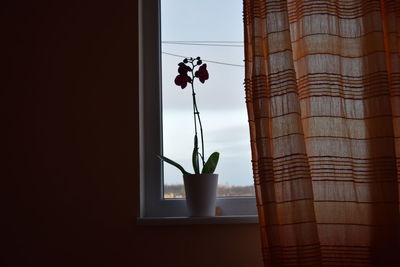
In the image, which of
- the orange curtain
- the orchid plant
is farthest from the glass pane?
the orange curtain

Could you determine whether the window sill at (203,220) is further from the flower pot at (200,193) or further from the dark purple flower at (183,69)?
the dark purple flower at (183,69)

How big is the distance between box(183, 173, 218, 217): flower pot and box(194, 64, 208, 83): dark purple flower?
377 millimetres

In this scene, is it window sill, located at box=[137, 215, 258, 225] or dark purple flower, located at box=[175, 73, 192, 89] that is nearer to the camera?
window sill, located at box=[137, 215, 258, 225]

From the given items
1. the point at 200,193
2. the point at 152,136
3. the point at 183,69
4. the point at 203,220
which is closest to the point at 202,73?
the point at 183,69

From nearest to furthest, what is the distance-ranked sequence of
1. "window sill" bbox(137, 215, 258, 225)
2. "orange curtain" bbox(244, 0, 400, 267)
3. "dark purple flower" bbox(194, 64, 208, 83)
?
"orange curtain" bbox(244, 0, 400, 267), "window sill" bbox(137, 215, 258, 225), "dark purple flower" bbox(194, 64, 208, 83)

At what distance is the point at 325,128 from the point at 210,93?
541mm

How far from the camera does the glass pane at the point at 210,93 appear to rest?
1988mm

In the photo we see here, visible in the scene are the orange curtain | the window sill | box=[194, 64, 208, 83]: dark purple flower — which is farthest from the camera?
box=[194, 64, 208, 83]: dark purple flower

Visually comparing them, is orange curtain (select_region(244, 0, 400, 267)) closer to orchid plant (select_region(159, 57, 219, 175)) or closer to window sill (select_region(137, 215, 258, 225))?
window sill (select_region(137, 215, 258, 225))

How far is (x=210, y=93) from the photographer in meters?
2.03
